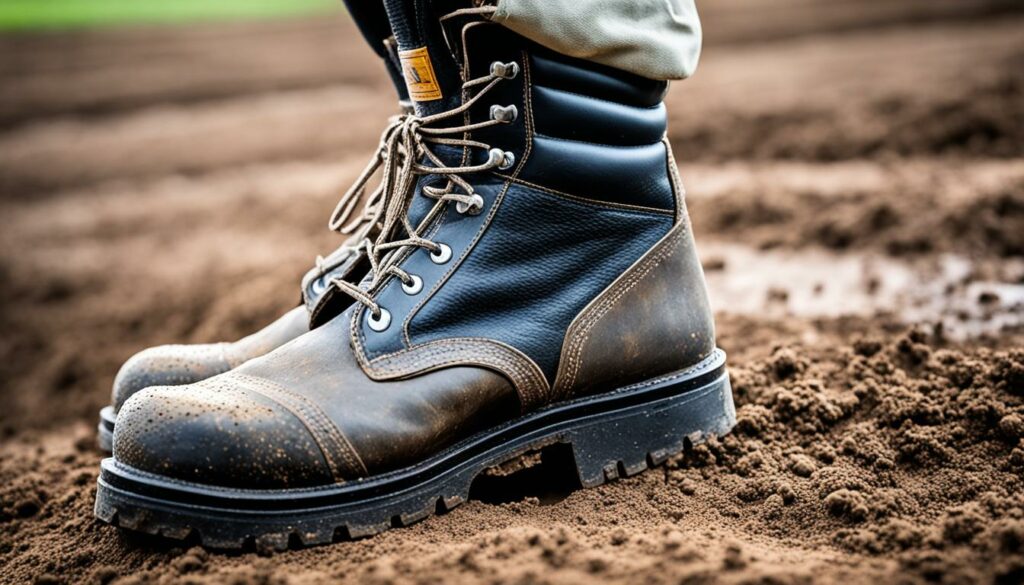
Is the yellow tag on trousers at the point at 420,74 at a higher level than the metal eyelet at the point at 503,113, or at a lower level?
higher

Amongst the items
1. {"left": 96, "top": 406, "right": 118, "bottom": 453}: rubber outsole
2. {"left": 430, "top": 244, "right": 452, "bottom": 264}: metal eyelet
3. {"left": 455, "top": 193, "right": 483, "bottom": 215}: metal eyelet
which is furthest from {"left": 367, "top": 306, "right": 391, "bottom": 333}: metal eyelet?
{"left": 96, "top": 406, "right": 118, "bottom": 453}: rubber outsole

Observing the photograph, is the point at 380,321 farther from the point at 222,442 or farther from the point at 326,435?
the point at 222,442

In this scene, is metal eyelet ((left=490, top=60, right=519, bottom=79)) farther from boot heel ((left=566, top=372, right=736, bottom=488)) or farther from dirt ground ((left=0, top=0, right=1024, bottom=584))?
dirt ground ((left=0, top=0, right=1024, bottom=584))

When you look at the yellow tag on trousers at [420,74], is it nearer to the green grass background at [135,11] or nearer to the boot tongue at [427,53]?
the boot tongue at [427,53]

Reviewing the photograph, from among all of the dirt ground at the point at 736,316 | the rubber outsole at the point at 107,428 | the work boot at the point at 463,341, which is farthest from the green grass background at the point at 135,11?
the work boot at the point at 463,341

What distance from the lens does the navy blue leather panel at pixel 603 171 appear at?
1626mm

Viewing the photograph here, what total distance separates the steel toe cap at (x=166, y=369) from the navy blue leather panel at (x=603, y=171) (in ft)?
2.84

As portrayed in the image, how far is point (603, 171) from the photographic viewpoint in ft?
5.49

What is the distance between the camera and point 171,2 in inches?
985

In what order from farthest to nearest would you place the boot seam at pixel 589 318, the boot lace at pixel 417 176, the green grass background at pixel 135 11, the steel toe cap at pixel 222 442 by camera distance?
the green grass background at pixel 135 11 → the boot seam at pixel 589 318 → the boot lace at pixel 417 176 → the steel toe cap at pixel 222 442

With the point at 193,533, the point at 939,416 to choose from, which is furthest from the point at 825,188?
the point at 193,533

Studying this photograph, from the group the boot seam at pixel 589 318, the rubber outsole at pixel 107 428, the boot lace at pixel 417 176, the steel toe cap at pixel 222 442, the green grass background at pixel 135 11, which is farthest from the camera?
the green grass background at pixel 135 11

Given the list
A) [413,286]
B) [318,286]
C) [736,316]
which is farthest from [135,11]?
[413,286]

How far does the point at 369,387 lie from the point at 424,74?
582 millimetres
